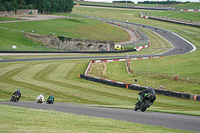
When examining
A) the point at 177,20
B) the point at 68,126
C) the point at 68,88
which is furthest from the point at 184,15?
the point at 68,126

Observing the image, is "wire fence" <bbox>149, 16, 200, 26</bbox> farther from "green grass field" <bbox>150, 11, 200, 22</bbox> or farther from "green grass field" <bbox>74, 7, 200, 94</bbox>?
"green grass field" <bbox>74, 7, 200, 94</bbox>

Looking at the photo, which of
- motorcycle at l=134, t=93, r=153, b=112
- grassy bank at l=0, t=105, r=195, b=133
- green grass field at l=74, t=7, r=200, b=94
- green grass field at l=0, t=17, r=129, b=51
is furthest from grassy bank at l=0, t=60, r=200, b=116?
green grass field at l=0, t=17, r=129, b=51

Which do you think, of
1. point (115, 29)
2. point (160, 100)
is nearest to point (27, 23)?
point (115, 29)

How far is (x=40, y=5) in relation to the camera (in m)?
126

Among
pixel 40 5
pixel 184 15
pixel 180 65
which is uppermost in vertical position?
pixel 40 5

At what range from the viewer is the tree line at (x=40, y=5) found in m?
105

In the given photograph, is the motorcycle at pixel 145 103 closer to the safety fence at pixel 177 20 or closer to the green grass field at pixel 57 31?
the green grass field at pixel 57 31

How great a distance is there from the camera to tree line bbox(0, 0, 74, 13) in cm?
10545

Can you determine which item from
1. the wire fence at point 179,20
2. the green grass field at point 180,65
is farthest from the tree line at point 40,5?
the green grass field at point 180,65

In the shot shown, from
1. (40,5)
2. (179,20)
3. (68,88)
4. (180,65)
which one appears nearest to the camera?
(68,88)

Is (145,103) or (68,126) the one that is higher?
(68,126)

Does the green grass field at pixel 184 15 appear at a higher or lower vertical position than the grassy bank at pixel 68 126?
higher

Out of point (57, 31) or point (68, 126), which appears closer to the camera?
point (68, 126)

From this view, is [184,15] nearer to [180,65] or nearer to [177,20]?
[177,20]
